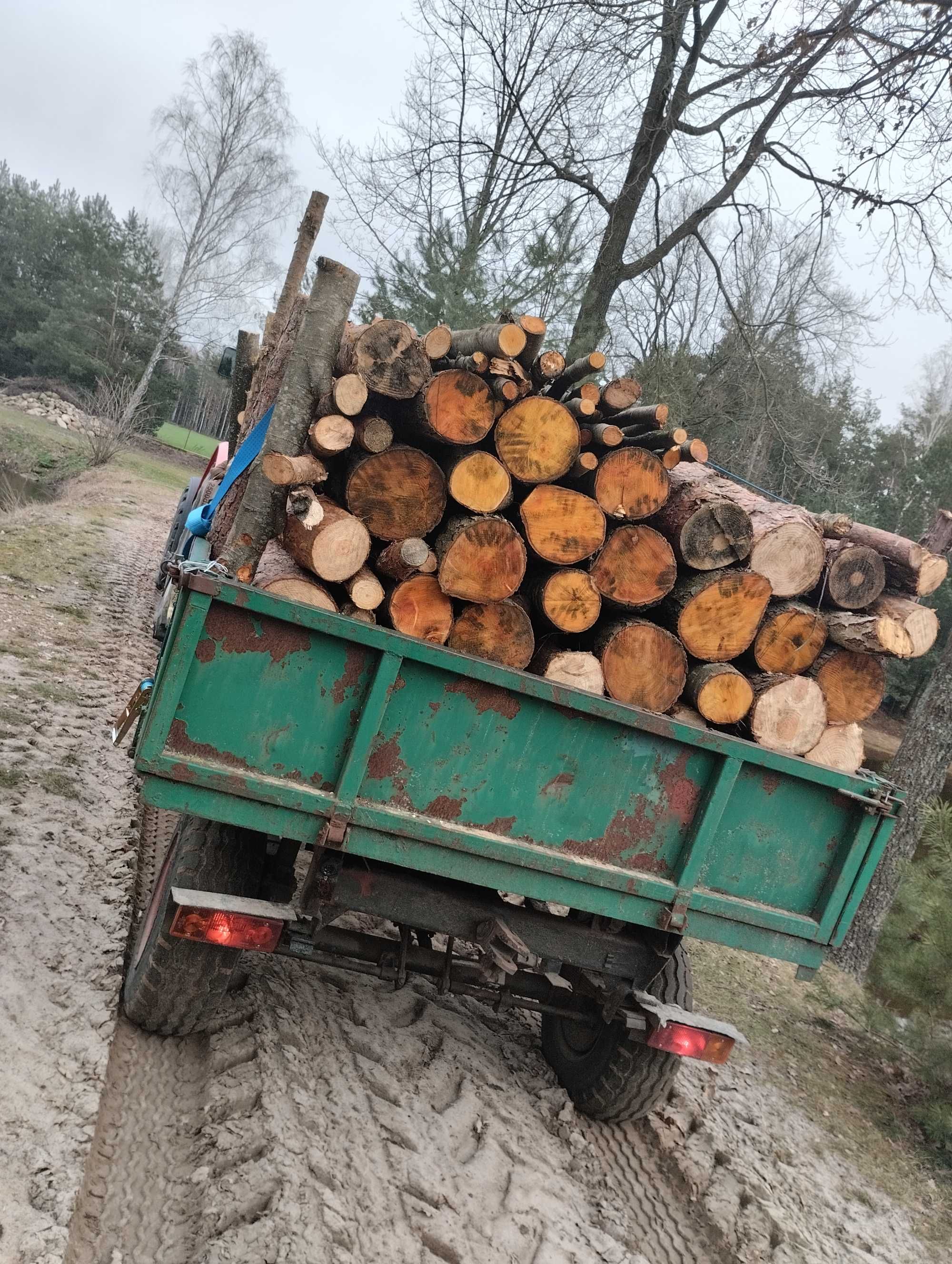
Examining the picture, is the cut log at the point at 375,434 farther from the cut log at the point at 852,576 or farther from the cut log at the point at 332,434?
the cut log at the point at 852,576

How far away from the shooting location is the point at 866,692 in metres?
3.39

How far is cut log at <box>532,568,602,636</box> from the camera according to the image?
10.3 ft

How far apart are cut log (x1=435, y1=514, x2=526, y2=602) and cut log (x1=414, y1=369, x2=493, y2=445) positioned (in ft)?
0.94

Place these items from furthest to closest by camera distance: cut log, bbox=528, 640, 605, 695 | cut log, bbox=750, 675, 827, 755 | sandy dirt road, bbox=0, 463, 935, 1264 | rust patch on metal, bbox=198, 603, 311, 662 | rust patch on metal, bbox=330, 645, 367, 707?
cut log, bbox=750, 675, 827, 755 < cut log, bbox=528, 640, 605, 695 < rust patch on metal, bbox=330, 645, 367, 707 < rust patch on metal, bbox=198, 603, 311, 662 < sandy dirt road, bbox=0, 463, 935, 1264

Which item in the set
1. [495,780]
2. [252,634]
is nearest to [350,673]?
[252,634]

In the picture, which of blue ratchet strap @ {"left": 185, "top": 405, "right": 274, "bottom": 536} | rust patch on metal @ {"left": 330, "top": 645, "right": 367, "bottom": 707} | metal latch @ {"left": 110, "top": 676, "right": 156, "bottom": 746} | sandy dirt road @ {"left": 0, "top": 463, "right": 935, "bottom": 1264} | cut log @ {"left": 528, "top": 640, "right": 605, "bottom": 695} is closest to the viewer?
sandy dirt road @ {"left": 0, "top": 463, "right": 935, "bottom": 1264}

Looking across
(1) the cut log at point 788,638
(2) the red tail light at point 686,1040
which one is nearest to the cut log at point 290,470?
(1) the cut log at point 788,638

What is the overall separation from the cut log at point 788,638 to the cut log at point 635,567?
401 millimetres

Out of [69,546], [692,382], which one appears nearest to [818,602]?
[69,546]

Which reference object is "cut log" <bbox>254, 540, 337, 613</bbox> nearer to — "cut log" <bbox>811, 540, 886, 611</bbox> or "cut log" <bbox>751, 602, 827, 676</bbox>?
"cut log" <bbox>751, 602, 827, 676</bbox>

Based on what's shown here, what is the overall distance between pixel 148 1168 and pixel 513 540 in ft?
7.18

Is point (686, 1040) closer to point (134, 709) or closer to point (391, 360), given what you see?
point (134, 709)

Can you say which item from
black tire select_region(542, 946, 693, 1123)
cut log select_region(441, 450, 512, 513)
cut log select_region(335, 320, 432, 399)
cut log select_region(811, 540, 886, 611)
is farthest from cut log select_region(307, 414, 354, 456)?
black tire select_region(542, 946, 693, 1123)

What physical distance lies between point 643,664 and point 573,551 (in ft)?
1.52
